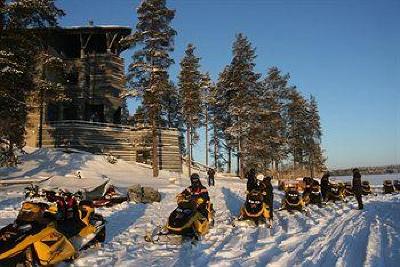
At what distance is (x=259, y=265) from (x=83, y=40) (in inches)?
1633

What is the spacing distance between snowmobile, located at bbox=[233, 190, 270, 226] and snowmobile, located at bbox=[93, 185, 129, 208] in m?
8.02

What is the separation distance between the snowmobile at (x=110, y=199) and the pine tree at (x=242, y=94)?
1009 inches

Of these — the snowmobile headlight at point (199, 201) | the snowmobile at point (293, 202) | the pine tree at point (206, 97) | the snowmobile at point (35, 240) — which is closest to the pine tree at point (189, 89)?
the pine tree at point (206, 97)

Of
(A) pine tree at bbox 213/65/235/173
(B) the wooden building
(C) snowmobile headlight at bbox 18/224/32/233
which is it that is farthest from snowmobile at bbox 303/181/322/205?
(A) pine tree at bbox 213/65/235/173

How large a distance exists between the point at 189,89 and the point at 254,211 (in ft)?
126

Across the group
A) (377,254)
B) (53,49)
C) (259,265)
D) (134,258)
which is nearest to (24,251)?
(134,258)

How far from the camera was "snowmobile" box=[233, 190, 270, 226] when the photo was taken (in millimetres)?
12953

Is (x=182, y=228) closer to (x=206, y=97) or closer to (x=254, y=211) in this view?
(x=254, y=211)

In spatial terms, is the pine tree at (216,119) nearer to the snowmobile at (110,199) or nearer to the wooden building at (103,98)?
the wooden building at (103,98)

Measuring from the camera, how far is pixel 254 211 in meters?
Result: 13.1

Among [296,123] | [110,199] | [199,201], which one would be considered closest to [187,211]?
[199,201]

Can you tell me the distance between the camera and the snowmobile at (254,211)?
42.5 feet

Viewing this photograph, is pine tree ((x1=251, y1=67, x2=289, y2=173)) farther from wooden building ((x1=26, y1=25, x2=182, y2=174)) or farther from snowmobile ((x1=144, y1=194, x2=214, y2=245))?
snowmobile ((x1=144, y1=194, x2=214, y2=245))

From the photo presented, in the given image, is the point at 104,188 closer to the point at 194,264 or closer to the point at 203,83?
the point at 194,264
